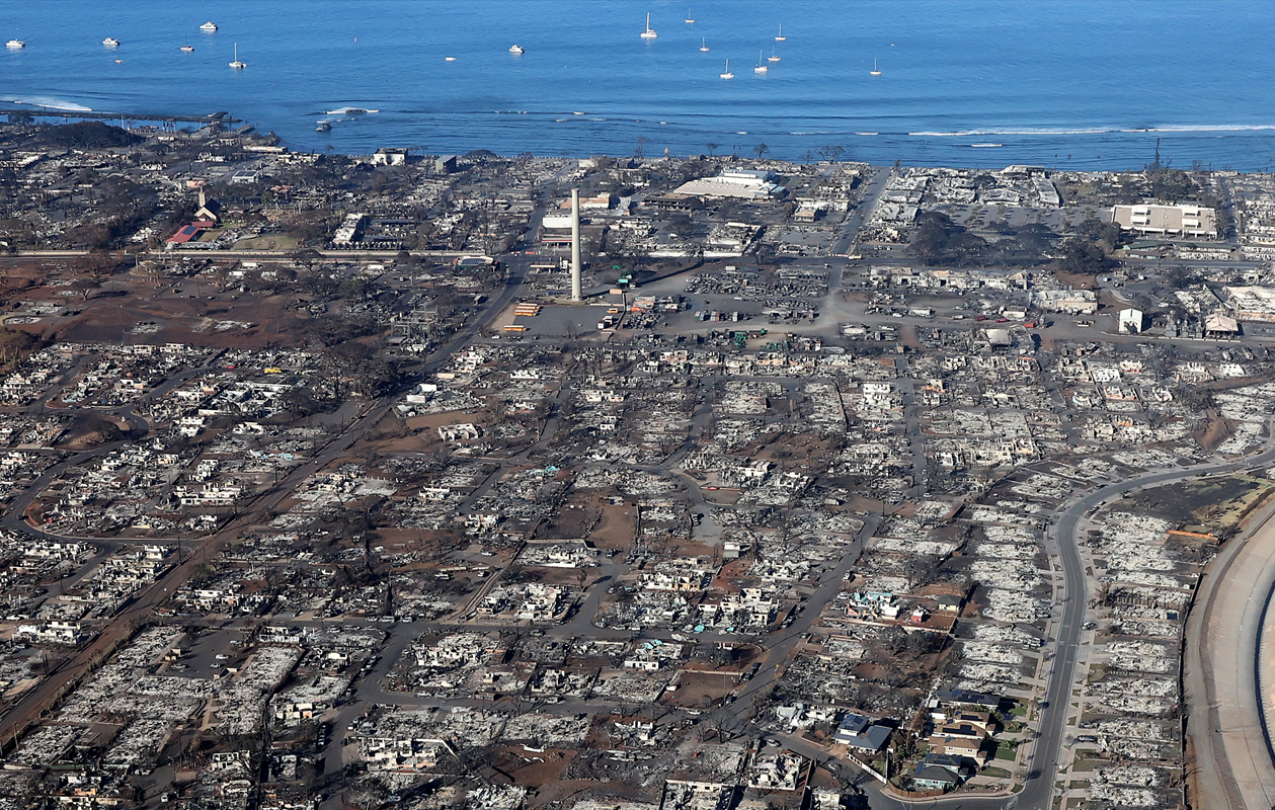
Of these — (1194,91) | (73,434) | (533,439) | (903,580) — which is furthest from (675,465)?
(1194,91)

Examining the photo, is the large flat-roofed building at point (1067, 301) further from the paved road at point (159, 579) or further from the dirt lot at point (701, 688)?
the dirt lot at point (701, 688)

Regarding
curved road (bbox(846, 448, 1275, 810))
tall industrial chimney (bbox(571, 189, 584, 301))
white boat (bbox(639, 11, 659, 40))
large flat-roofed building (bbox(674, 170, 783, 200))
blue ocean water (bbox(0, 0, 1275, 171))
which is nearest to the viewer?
curved road (bbox(846, 448, 1275, 810))

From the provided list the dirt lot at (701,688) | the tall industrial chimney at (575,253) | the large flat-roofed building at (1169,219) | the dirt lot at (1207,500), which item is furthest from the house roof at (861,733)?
the large flat-roofed building at (1169,219)

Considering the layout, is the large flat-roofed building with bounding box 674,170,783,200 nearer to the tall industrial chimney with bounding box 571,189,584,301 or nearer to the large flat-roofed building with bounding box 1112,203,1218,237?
the large flat-roofed building with bounding box 1112,203,1218,237

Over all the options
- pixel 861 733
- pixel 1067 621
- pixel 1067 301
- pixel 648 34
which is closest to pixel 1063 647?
pixel 1067 621

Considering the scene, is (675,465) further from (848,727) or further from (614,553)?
(848,727)

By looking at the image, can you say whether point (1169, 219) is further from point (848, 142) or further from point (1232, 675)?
point (1232, 675)

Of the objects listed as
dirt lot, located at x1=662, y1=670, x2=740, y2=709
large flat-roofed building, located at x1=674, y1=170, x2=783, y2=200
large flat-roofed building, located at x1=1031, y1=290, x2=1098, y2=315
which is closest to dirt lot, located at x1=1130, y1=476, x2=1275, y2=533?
dirt lot, located at x1=662, y1=670, x2=740, y2=709
